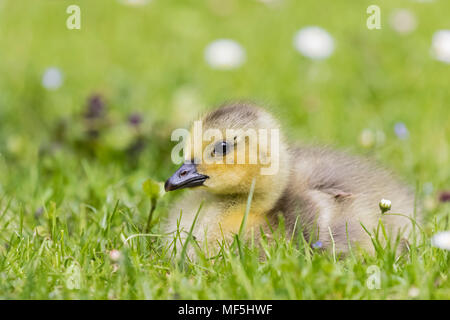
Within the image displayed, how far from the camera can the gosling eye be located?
2320 mm

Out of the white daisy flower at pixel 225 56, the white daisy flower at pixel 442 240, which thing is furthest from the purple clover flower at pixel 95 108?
the white daisy flower at pixel 442 240

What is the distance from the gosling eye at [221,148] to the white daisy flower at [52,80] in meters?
1.95

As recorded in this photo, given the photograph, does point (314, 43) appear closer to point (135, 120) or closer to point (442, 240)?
point (135, 120)

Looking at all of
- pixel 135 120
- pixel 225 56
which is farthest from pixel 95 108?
pixel 225 56

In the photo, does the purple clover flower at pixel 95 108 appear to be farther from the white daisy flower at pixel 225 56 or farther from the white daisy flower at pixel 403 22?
the white daisy flower at pixel 403 22

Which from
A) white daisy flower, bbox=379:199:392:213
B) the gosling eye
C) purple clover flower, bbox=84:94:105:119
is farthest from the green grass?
the gosling eye

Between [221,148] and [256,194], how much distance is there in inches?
8.0

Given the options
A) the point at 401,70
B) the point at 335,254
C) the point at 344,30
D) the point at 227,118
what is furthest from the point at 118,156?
the point at 344,30

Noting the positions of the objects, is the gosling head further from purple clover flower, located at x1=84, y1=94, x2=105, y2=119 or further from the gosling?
purple clover flower, located at x1=84, y1=94, x2=105, y2=119

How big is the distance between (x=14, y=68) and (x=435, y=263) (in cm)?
302

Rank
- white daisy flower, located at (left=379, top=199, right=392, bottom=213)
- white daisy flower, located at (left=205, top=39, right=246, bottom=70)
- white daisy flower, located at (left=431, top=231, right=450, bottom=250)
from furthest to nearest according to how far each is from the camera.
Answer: white daisy flower, located at (left=205, top=39, right=246, bottom=70) < white daisy flower, located at (left=379, top=199, right=392, bottom=213) < white daisy flower, located at (left=431, top=231, right=450, bottom=250)

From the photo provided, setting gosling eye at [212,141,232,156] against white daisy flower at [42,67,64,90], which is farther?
white daisy flower at [42,67,64,90]
